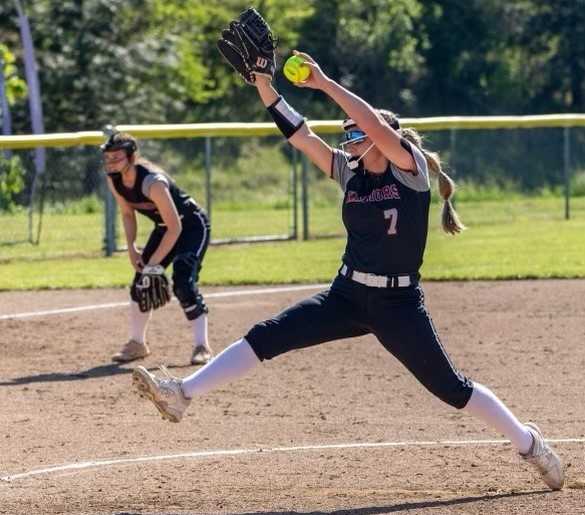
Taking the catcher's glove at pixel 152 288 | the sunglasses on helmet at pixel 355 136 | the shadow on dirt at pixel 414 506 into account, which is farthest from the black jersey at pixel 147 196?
the shadow on dirt at pixel 414 506

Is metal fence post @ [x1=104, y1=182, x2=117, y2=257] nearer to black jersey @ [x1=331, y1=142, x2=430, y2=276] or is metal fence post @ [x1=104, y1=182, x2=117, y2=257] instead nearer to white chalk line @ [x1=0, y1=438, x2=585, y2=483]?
white chalk line @ [x1=0, y1=438, x2=585, y2=483]

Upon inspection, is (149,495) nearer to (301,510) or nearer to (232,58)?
(301,510)

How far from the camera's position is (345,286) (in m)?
6.66

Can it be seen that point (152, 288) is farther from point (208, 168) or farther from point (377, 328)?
point (208, 168)

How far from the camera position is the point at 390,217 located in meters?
6.47

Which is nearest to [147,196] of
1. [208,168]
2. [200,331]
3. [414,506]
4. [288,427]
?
[200,331]

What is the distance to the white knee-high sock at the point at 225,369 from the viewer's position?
21.9 ft

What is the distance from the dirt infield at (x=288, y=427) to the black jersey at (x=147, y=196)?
116cm

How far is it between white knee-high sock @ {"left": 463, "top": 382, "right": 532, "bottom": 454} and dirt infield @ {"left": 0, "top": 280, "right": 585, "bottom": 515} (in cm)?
26

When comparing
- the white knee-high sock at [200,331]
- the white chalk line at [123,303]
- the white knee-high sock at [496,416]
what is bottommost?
the white chalk line at [123,303]

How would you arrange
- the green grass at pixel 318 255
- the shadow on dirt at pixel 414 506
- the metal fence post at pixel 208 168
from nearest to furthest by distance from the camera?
the shadow on dirt at pixel 414 506, the green grass at pixel 318 255, the metal fence post at pixel 208 168

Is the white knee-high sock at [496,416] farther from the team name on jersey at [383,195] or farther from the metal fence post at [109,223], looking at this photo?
the metal fence post at [109,223]

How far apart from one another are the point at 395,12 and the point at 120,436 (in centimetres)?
3492

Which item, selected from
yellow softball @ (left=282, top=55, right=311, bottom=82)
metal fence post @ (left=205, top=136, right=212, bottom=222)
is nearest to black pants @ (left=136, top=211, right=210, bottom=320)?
yellow softball @ (left=282, top=55, right=311, bottom=82)
